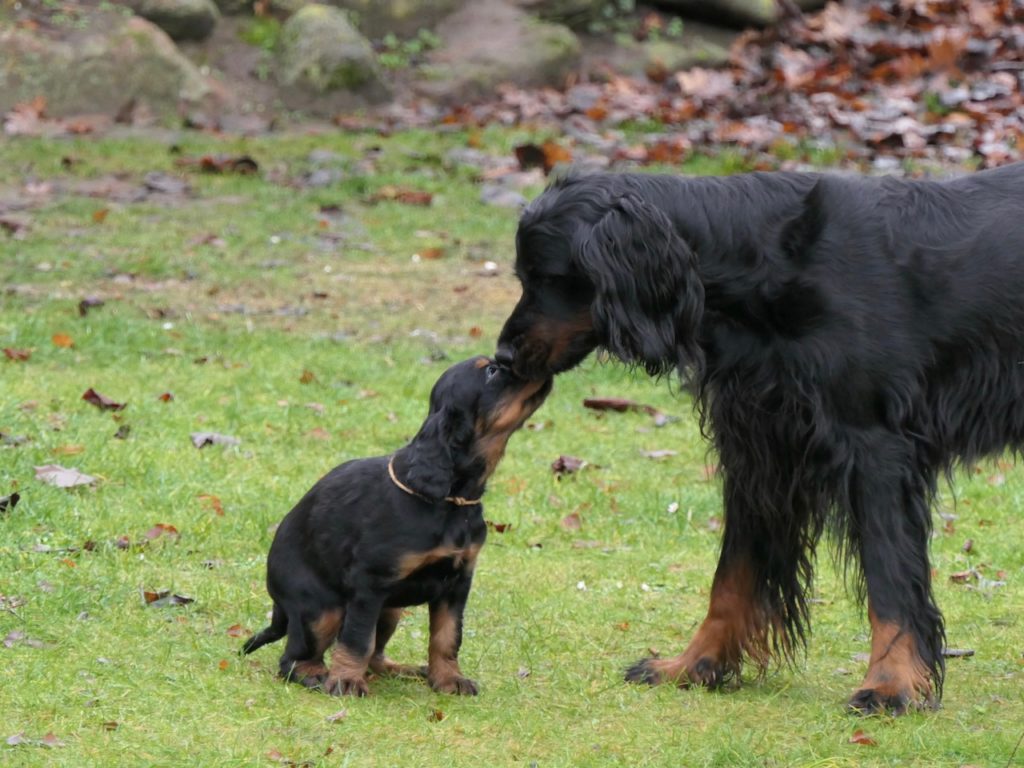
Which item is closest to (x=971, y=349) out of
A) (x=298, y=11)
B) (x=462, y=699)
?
(x=462, y=699)

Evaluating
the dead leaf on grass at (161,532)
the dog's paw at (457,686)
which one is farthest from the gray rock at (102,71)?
the dog's paw at (457,686)

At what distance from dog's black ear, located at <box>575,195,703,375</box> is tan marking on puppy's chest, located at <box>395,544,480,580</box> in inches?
31.0

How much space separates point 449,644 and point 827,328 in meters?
1.54

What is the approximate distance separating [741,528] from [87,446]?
3285mm

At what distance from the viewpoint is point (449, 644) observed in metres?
4.85

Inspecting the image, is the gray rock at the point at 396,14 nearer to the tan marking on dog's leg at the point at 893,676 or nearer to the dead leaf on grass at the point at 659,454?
the dead leaf on grass at the point at 659,454

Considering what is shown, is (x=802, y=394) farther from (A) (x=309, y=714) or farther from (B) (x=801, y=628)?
(A) (x=309, y=714)

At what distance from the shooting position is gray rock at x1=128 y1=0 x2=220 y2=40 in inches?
571

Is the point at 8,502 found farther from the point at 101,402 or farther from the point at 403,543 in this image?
the point at 403,543

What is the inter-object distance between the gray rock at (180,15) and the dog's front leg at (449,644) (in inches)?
432

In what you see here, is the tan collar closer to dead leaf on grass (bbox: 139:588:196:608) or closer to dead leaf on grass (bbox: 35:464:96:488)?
dead leaf on grass (bbox: 139:588:196:608)

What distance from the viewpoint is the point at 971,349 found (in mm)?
4832

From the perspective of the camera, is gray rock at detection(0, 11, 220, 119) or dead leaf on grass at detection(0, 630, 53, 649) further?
gray rock at detection(0, 11, 220, 119)

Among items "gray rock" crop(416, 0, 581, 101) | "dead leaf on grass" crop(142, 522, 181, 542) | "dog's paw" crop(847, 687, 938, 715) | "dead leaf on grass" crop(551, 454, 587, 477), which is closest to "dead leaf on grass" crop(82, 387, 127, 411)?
"dead leaf on grass" crop(142, 522, 181, 542)
